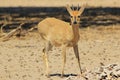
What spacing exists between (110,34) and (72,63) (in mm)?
6869

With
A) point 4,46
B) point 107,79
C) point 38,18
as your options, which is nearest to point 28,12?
point 38,18

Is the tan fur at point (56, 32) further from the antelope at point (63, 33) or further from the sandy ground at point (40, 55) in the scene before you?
the sandy ground at point (40, 55)

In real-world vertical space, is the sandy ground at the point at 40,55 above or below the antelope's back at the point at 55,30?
below

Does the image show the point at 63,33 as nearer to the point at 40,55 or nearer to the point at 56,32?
the point at 56,32

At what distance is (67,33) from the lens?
1285 cm

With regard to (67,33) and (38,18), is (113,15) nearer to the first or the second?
(38,18)

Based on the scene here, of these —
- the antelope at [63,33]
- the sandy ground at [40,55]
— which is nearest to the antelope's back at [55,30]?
the antelope at [63,33]

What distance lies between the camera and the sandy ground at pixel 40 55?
13.8 meters

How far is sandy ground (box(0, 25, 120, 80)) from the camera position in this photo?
45.4 ft
